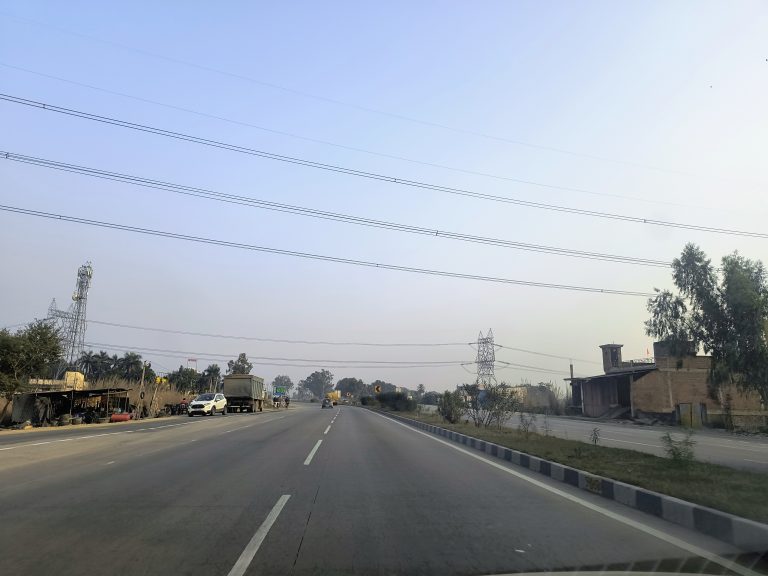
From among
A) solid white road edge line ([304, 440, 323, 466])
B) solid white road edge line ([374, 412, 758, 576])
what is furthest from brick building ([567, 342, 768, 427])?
solid white road edge line ([374, 412, 758, 576])

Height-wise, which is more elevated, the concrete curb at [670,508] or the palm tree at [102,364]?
the palm tree at [102,364]

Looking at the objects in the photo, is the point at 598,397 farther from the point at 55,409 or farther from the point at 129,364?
the point at 129,364

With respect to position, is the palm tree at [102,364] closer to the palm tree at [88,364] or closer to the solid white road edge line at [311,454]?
the palm tree at [88,364]

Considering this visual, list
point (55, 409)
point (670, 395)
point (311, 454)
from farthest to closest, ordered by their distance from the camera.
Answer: point (670, 395)
point (55, 409)
point (311, 454)

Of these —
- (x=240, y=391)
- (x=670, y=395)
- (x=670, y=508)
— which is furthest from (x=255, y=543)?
(x=670, y=395)

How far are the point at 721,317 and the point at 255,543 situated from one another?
3728 centimetres

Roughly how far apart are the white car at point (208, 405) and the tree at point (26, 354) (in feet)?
42.1

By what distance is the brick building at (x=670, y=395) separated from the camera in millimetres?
43625

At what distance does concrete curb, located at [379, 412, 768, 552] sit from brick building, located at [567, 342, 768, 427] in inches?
1346

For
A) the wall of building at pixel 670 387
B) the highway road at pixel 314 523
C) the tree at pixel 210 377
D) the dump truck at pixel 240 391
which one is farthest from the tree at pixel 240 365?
the highway road at pixel 314 523

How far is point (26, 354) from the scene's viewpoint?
105ft

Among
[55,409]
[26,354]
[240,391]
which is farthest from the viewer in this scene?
[240,391]

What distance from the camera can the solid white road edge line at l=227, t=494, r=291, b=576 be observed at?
5466 mm

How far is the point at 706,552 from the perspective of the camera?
624 cm
